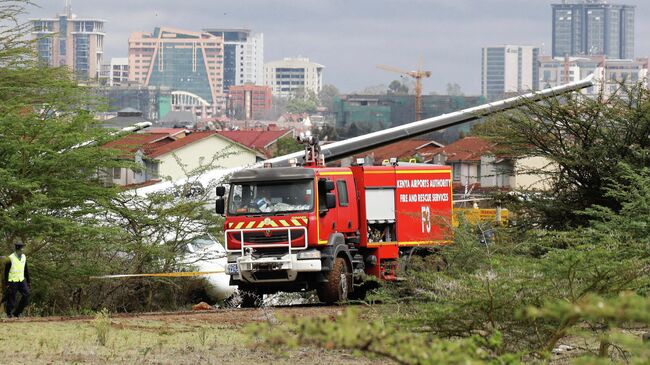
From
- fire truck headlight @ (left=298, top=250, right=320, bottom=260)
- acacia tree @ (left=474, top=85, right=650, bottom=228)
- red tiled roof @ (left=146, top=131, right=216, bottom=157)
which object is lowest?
fire truck headlight @ (left=298, top=250, right=320, bottom=260)

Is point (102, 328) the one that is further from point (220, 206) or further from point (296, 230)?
point (220, 206)

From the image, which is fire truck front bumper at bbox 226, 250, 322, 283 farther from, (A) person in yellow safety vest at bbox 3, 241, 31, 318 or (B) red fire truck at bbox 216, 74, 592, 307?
(A) person in yellow safety vest at bbox 3, 241, 31, 318

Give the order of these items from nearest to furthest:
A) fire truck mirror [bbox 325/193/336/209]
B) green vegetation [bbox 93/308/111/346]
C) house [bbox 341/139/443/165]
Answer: green vegetation [bbox 93/308/111/346] → fire truck mirror [bbox 325/193/336/209] → house [bbox 341/139/443/165]

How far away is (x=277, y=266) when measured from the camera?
28109mm

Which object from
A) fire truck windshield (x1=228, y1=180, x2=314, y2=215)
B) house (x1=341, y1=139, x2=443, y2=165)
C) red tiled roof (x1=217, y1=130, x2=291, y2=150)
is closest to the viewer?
fire truck windshield (x1=228, y1=180, x2=314, y2=215)

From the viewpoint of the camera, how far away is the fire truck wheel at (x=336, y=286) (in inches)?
1123

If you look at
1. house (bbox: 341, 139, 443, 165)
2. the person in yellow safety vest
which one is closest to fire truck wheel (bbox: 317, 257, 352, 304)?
the person in yellow safety vest

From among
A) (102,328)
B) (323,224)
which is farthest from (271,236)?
(102,328)

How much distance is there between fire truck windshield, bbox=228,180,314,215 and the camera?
28469 mm

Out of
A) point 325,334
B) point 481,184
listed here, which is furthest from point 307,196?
point 481,184

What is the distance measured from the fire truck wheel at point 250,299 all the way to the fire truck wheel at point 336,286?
4.90 ft

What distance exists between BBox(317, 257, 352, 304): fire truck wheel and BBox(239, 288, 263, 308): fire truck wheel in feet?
4.90

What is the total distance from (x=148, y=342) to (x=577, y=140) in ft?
47.6

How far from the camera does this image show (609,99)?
3162cm
